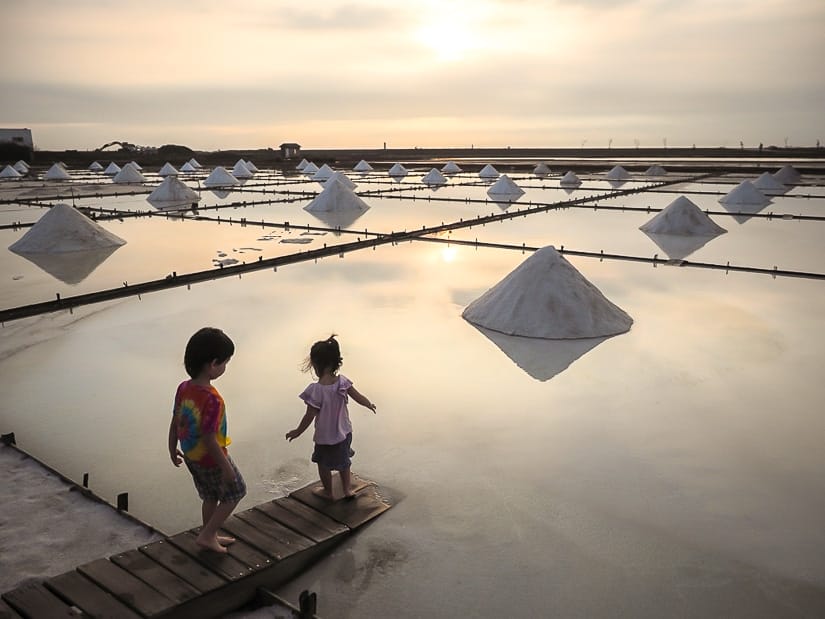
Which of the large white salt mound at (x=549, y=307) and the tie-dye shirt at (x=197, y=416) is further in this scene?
the large white salt mound at (x=549, y=307)

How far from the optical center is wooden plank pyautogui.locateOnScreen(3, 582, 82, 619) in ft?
6.22

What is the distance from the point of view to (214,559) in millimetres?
2176

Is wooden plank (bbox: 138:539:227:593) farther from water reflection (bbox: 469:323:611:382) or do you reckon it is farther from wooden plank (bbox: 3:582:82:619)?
water reflection (bbox: 469:323:611:382)

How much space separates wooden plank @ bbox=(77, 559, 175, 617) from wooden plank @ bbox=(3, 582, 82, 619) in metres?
0.12

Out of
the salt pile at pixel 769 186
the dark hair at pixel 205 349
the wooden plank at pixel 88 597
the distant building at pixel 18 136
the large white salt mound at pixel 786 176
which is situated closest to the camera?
the wooden plank at pixel 88 597

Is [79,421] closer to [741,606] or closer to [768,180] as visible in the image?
[741,606]

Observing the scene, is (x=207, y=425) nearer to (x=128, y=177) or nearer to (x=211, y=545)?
(x=211, y=545)

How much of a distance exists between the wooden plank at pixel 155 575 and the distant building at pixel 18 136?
167 ft

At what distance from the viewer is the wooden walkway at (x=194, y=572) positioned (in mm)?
1931

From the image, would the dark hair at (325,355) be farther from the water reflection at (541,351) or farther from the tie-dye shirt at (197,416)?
the water reflection at (541,351)

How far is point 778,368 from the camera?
4512mm

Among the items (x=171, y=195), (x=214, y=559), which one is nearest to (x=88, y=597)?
(x=214, y=559)

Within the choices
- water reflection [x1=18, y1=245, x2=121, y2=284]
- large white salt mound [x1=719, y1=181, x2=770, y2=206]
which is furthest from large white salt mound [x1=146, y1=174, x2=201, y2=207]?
large white salt mound [x1=719, y1=181, x2=770, y2=206]

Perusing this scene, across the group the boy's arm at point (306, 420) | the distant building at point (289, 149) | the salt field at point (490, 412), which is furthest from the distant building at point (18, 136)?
the boy's arm at point (306, 420)
